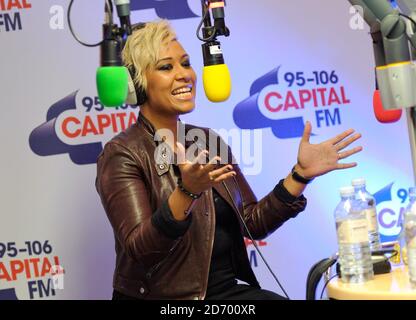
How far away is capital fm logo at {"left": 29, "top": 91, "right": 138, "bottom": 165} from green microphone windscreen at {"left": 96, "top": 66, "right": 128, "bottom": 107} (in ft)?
5.68

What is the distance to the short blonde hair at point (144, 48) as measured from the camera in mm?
2734

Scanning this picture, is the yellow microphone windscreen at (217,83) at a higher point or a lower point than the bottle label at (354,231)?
higher

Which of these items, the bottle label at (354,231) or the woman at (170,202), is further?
the woman at (170,202)

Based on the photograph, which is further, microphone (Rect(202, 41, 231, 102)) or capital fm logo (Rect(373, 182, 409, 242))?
capital fm logo (Rect(373, 182, 409, 242))

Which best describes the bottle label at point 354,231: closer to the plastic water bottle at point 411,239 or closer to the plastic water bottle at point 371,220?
the plastic water bottle at point 411,239

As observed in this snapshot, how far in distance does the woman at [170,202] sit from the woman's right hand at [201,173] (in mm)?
111

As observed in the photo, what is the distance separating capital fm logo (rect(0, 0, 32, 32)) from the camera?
3.54 meters

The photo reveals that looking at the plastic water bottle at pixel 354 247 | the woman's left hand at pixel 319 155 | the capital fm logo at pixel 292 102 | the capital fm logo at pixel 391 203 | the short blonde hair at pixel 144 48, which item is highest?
the short blonde hair at pixel 144 48

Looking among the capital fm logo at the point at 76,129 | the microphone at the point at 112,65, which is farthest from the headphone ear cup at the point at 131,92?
the capital fm logo at the point at 76,129

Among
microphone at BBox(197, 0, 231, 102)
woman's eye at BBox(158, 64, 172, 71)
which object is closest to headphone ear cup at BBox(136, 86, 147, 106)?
woman's eye at BBox(158, 64, 172, 71)

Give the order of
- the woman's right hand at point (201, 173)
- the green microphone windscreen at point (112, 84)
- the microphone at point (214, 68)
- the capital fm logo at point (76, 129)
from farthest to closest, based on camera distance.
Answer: the capital fm logo at point (76, 129) < the woman's right hand at point (201, 173) < the microphone at point (214, 68) < the green microphone windscreen at point (112, 84)

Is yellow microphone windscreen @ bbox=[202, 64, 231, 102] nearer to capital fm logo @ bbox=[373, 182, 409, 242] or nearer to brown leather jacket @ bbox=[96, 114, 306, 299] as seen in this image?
brown leather jacket @ bbox=[96, 114, 306, 299]

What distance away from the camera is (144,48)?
2758 mm

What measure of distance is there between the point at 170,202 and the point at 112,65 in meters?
0.63
